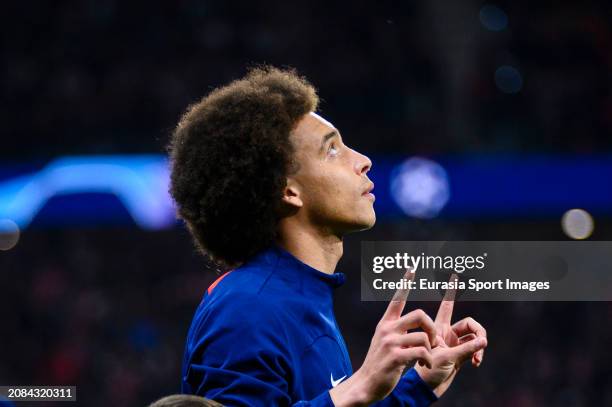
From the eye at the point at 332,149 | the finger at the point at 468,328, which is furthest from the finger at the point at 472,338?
the eye at the point at 332,149

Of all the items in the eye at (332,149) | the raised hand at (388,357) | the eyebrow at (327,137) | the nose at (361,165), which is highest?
the eyebrow at (327,137)

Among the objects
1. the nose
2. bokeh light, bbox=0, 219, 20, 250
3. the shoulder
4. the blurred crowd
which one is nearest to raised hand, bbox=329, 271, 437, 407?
the shoulder

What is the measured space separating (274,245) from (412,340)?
1.83 feet

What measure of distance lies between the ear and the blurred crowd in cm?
799

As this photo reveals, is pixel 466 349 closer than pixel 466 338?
Yes

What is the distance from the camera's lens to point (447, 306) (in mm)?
2387

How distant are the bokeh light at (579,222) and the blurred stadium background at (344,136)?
0.07ft

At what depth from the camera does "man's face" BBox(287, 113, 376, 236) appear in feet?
8.09

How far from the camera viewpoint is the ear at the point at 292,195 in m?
2.46

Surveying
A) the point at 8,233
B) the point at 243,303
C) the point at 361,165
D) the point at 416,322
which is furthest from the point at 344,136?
the point at 416,322

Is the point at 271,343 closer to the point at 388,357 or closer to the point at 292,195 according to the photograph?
the point at 388,357

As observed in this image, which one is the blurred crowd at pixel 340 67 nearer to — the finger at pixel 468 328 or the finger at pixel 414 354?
the finger at pixel 468 328

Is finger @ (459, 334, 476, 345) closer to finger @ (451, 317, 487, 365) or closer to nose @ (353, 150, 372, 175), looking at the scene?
finger @ (451, 317, 487, 365)

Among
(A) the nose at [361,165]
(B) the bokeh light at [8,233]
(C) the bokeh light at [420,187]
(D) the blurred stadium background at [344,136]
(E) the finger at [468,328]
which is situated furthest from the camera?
(B) the bokeh light at [8,233]
